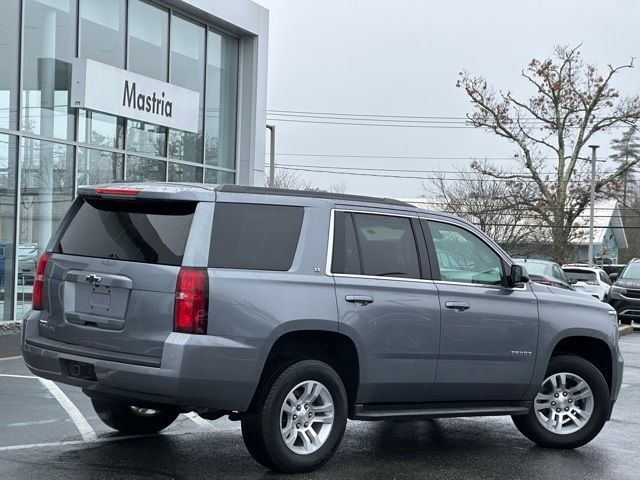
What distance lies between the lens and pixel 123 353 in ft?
19.9

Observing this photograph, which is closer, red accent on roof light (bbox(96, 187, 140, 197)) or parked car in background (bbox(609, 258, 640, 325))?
red accent on roof light (bbox(96, 187, 140, 197))

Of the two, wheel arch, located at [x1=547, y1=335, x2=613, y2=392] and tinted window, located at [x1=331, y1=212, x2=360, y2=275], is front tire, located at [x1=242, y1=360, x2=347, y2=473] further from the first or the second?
wheel arch, located at [x1=547, y1=335, x2=613, y2=392]

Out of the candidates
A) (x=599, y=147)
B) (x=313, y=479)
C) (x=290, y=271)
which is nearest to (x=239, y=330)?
(x=290, y=271)

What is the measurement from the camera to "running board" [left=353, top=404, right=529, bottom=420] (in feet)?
22.4

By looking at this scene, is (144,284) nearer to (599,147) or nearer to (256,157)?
(256,157)

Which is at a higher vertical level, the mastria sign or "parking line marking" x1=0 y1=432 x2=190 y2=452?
the mastria sign

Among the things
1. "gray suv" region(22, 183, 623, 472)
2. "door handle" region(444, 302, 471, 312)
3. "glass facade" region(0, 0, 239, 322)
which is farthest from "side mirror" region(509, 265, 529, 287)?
"glass facade" region(0, 0, 239, 322)

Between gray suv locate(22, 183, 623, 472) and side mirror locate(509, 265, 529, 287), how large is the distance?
1 cm

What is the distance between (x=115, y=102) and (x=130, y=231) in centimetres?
1233

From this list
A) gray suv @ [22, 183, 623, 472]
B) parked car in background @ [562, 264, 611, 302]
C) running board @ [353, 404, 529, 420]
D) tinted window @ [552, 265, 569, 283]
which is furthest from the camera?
parked car in background @ [562, 264, 611, 302]

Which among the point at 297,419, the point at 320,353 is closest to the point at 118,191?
the point at 320,353

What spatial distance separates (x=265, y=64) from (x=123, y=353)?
705 inches

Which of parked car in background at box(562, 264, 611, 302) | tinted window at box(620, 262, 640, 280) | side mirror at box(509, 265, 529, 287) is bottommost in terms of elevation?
parked car in background at box(562, 264, 611, 302)

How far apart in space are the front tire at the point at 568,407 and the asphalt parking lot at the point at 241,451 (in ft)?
0.44
